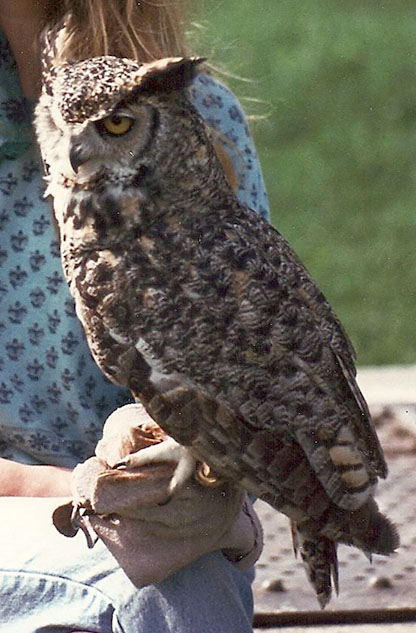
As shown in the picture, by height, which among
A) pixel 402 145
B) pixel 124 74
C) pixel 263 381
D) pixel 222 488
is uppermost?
pixel 124 74

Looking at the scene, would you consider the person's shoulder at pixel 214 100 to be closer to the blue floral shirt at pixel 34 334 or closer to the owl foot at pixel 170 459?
the blue floral shirt at pixel 34 334

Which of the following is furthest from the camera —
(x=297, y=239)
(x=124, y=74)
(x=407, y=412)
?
(x=297, y=239)

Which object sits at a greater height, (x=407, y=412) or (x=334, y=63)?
→ (x=407, y=412)

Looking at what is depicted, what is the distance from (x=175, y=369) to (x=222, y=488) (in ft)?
0.63

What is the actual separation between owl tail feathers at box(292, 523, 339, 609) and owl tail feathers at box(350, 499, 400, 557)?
0.06 metres

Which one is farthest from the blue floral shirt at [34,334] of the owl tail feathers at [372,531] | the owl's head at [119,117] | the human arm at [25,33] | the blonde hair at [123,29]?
the owl tail feathers at [372,531]

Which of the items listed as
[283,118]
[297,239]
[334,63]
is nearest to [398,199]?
[297,239]

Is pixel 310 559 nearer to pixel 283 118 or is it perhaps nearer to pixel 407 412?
pixel 407 412

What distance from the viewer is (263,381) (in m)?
2.20

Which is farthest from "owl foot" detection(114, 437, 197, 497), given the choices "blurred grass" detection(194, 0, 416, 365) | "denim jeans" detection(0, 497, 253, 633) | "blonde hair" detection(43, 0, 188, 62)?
"blurred grass" detection(194, 0, 416, 365)

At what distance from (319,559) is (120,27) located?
0.88 meters

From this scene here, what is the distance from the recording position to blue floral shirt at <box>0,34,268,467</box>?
2.54 m

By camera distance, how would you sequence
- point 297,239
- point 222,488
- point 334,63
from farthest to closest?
point 334,63
point 297,239
point 222,488

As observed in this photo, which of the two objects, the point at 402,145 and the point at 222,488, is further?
the point at 402,145
